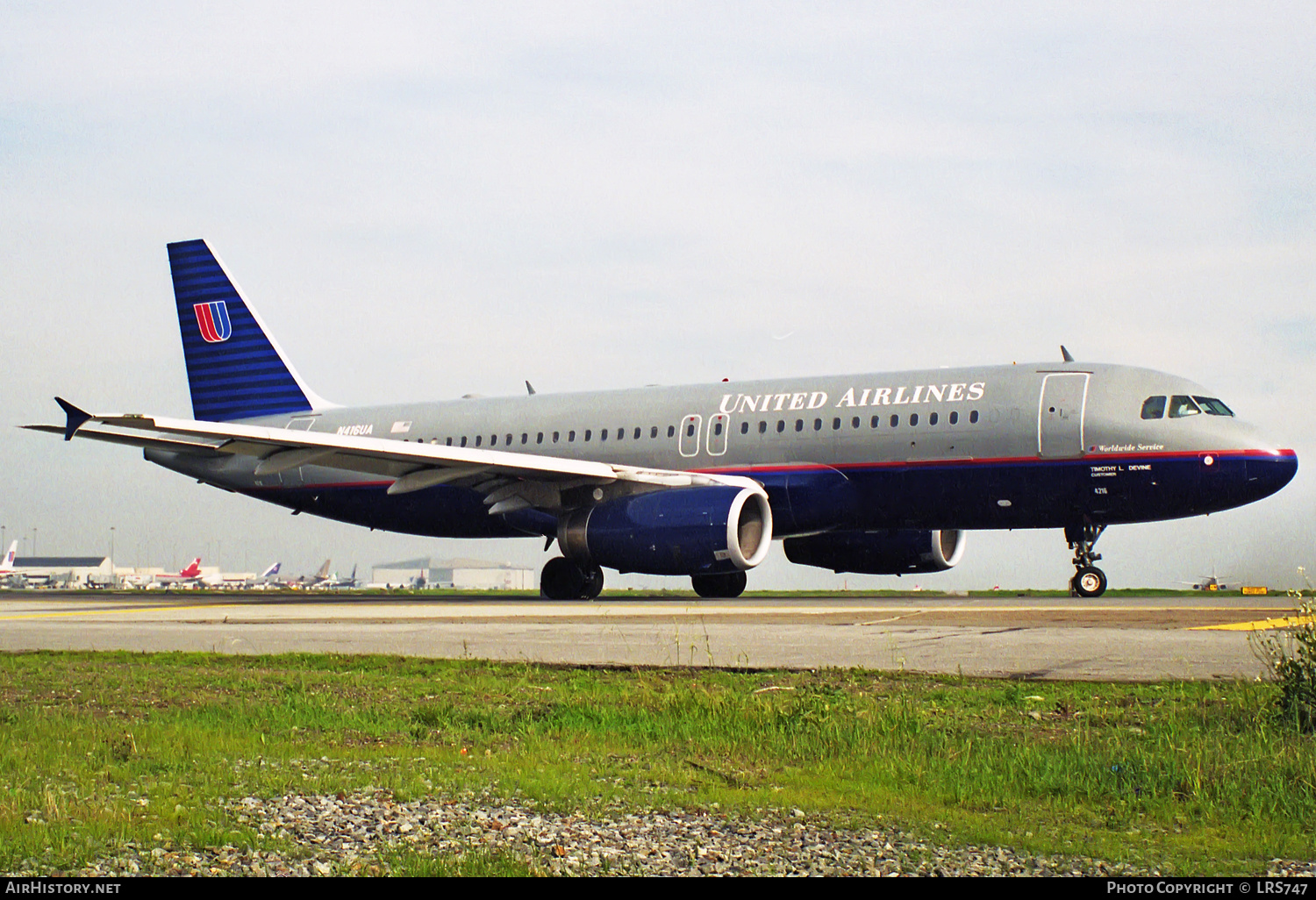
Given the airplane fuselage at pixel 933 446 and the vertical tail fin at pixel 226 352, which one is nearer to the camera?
the airplane fuselage at pixel 933 446

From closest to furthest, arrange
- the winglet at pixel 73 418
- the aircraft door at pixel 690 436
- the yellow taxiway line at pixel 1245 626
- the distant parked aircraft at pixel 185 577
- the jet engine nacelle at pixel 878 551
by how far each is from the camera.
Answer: the yellow taxiway line at pixel 1245 626 < the winglet at pixel 73 418 < the aircraft door at pixel 690 436 < the jet engine nacelle at pixel 878 551 < the distant parked aircraft at pixel 185 577

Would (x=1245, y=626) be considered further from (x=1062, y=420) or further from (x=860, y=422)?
(x=860, y=422)

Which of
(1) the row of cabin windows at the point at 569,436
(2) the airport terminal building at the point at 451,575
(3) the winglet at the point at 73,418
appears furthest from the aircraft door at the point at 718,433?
(2) the airport terminal building at the point at 451,575

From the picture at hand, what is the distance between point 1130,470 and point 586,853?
17.1m

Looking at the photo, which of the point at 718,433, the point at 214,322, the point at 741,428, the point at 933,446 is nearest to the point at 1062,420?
the point at 933,446

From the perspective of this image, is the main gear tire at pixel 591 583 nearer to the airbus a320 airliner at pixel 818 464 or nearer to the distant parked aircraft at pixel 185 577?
the airbus a320 airliner at pixel 818 464

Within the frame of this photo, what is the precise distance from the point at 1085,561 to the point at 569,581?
8.78 metres

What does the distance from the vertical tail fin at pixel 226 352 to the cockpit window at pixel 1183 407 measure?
18.7m

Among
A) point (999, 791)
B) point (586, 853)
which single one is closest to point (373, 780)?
point (586, 853)

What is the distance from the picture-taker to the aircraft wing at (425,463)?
2041 cm

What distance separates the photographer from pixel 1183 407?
64.3ft

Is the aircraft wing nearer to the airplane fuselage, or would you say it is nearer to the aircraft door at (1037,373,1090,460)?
the airplane fuselage

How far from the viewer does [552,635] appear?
12523 millimetres
